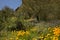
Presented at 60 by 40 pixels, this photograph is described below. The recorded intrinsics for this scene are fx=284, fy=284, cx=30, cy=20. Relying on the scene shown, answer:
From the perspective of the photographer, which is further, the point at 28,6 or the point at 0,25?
the point at 28,6

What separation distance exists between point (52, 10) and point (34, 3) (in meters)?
1.77

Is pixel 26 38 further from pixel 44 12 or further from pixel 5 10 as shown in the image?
pixel 5 10

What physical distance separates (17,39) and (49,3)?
9.43 metres

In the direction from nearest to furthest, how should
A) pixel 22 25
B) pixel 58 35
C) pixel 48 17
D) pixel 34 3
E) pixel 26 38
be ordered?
pixel 58 35 < pixel 26 38 < pixel 22 25 < pixel 48 17 < pixel 34 3

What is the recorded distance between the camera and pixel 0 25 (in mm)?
14750

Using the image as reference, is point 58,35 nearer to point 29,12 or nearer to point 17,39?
point 17,39

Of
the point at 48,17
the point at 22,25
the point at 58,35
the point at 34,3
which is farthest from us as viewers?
the point at 34,3

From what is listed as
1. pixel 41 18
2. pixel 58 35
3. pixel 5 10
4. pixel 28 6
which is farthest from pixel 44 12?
pixel 58 35

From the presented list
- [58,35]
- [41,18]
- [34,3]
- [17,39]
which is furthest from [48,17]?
[58,35]

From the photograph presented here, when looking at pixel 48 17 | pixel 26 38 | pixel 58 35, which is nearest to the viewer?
pixel 58 35

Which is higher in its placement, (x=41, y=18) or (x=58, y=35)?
(x=58, y=35)

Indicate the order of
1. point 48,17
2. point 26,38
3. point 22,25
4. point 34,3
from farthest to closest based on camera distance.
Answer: point 34,3
point 48,17
point 22,25
point 26,38

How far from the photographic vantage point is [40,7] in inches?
720

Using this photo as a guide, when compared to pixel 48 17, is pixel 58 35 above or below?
above
